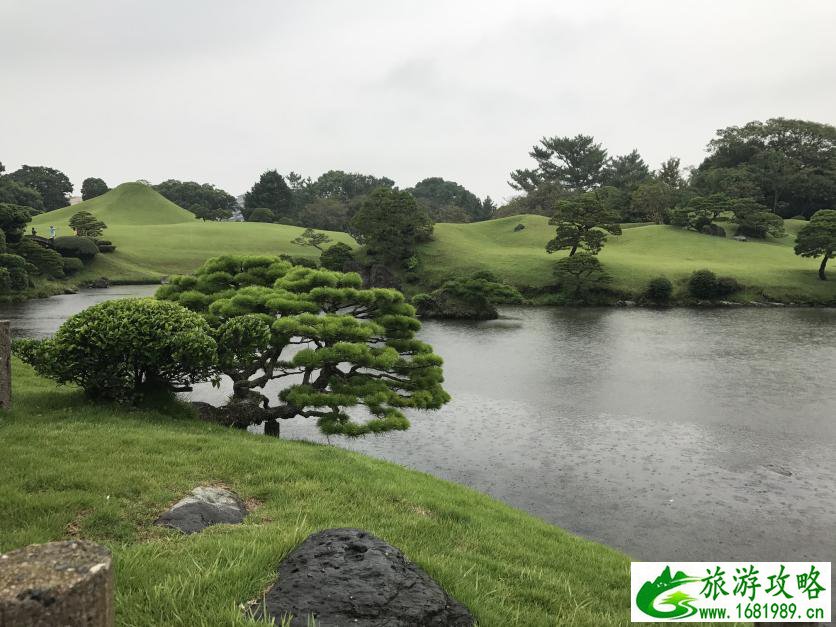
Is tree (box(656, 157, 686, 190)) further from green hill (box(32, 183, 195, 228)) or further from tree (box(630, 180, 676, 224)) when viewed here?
green hill (box(32, 183, 195, 228))

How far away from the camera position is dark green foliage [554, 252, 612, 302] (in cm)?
5125

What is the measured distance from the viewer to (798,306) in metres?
48.5

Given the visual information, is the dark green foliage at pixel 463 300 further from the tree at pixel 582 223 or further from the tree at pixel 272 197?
the tree at pixel 272 197

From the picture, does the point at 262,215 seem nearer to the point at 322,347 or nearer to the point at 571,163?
the point at 571,163

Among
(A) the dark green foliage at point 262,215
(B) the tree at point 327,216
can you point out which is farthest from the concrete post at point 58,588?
(A) the dark green foliage at point 262,215

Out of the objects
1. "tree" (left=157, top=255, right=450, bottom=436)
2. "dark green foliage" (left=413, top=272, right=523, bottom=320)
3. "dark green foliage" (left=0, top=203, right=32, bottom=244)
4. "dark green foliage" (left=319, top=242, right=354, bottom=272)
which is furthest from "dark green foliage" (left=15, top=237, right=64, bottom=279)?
"tree" (left=157, top=255, right=450, bottom=436)

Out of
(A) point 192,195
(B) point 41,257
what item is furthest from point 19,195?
(B) point 41,257

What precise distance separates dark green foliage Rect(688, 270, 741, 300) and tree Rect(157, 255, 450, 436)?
43.3 meters

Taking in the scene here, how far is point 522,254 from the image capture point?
64.0 meters

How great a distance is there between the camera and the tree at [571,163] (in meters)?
110

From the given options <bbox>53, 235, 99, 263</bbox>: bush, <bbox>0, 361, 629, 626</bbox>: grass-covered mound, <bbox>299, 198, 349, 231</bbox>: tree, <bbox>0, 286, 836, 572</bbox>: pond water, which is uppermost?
<bbox>299, 198, 349, 231</bbox>: tree

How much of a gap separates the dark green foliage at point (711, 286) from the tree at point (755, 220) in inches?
950

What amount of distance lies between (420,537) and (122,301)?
852cm

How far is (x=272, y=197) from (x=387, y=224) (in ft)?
224
